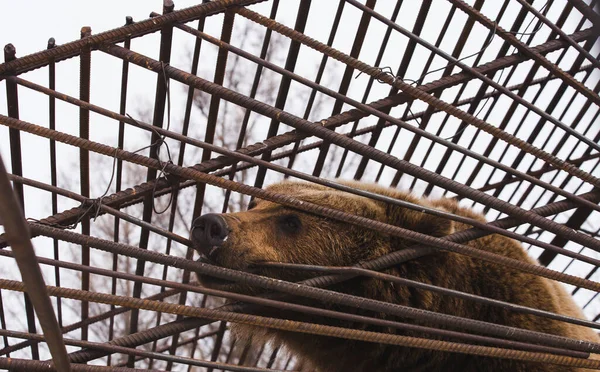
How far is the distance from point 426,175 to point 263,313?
114 cm

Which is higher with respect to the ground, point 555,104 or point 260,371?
point 555,104

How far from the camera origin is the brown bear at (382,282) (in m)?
3.36

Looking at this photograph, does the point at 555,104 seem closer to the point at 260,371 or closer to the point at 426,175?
the point at 426,175

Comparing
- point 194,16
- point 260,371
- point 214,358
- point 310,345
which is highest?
point 194,16

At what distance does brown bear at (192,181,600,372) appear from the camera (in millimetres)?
3355

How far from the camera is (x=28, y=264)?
132 cm

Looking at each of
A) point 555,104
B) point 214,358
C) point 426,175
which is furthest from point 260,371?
point 555,104

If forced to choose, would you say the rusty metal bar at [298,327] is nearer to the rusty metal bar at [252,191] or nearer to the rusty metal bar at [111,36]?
the rusty metal bar at [252,191]

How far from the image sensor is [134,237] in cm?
1270

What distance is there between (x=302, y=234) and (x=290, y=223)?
0.09m

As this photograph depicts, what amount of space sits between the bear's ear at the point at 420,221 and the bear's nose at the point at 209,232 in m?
1.07

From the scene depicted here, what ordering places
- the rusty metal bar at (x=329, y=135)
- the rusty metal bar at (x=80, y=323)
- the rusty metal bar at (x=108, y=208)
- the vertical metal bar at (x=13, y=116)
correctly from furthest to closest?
the rusty metal bar at (x=80, y=323)
the vertical metal bar at (x=13, y=116)
the rusty metal bar at (x=329, y=135)
the rusty metal bar at (x=108, y=208)

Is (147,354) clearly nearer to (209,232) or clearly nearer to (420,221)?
(209,232)

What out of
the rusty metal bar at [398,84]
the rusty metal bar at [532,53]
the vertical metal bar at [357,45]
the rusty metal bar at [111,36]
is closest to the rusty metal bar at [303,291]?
the rusty metal bar at [398,84]
